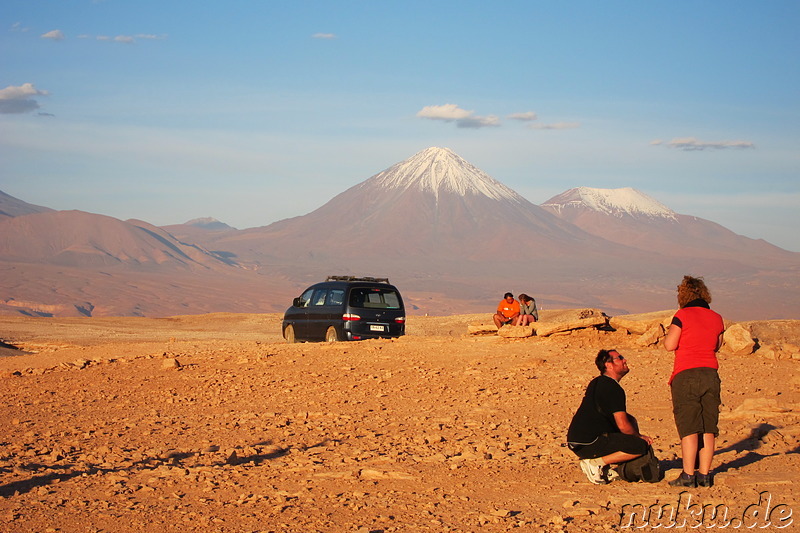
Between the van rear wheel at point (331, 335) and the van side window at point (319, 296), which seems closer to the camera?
the van rear wheel at point (331, 335)

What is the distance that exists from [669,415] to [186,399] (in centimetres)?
660

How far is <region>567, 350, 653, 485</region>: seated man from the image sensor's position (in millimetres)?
7578

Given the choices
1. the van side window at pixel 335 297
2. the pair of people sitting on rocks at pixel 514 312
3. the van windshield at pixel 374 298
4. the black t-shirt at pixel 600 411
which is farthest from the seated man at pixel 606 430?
the van side window at pixel 335 297

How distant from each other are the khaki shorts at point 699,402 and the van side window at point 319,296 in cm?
1241

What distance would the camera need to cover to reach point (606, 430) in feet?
25.2

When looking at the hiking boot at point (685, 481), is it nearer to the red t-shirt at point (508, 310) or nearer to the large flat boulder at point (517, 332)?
the large flat boulder at point (517, 332)

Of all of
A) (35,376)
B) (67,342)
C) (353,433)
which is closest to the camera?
(353,433)

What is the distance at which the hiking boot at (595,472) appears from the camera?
7.62m

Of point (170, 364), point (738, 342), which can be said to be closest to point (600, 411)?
point (170, 364)

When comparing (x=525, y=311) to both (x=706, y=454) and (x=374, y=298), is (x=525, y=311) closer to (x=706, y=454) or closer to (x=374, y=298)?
(x=374, y=298)

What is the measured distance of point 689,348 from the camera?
7.67 metres

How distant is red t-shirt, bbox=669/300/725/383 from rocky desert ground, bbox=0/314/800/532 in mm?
1065

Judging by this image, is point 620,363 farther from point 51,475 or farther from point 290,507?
point 51,475

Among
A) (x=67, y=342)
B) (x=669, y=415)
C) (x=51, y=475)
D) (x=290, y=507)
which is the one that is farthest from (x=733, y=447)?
(x=67, y=342)
